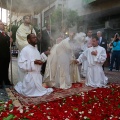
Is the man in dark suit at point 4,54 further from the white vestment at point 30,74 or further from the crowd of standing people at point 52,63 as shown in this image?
the white vestment at point 30,74

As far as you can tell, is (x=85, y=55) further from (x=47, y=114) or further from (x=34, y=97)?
(x=47, y=114)

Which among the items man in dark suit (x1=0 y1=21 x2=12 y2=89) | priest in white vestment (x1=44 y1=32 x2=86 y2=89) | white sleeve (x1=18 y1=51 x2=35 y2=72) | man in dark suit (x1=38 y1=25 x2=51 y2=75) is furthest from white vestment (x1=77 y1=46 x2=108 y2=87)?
man in dark suit (x1=0 y1=21 x2=12 y2=89)

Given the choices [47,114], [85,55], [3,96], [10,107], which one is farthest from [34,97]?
[85,55]

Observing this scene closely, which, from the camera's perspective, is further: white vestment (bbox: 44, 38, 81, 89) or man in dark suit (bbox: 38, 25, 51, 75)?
man in dark suit (bbox: 38, 25, 51, 75)

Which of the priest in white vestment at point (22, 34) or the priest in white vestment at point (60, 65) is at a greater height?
the priest in white vestment at point (22, 34)

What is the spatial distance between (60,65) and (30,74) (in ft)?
4.09

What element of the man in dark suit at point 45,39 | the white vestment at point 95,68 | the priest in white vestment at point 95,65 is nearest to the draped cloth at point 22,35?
the man in dark suit at point 45,39

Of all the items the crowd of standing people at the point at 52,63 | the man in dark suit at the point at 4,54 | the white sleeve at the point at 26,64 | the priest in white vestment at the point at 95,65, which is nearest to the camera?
the white sleeve at the point at 26,64

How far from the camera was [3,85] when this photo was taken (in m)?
6.96

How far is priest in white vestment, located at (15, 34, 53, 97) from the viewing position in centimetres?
575

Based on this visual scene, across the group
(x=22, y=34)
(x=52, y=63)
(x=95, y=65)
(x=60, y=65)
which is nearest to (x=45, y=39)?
(x=22, y=34)

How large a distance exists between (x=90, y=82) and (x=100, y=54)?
861 mm

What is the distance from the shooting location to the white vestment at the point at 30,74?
575cm

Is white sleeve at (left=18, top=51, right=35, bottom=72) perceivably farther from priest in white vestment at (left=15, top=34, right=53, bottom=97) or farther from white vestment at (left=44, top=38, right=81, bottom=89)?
white vestment at (left=44, top=38, right=81, bottom=89)
